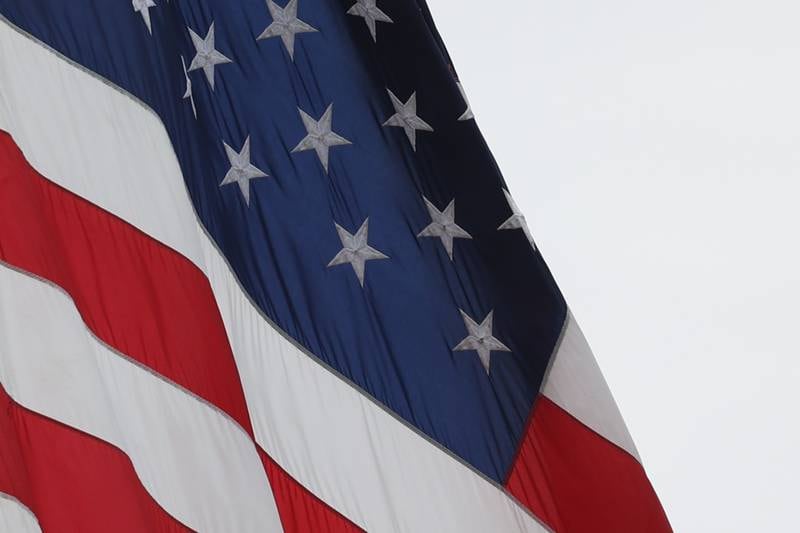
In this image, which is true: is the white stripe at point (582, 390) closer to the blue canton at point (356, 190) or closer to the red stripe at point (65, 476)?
the blue canton at point (356, 190)

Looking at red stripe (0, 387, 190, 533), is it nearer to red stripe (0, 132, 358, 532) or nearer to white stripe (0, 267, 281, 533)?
white stripe (0, 267, 281, 533)

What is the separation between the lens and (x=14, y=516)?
360 cm

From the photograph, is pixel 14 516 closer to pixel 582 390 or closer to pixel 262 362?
pixel 262 362

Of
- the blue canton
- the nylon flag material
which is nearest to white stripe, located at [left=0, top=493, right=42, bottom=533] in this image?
the nylon flag material

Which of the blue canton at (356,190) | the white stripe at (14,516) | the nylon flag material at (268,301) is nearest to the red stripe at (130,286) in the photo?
the nylon flag material at (268,301)

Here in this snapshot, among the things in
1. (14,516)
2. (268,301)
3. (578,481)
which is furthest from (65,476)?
(578,481)

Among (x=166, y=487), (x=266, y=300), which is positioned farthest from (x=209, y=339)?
(x=166, y=487)

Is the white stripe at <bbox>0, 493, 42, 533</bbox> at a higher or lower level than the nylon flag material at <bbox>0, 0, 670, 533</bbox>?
lower

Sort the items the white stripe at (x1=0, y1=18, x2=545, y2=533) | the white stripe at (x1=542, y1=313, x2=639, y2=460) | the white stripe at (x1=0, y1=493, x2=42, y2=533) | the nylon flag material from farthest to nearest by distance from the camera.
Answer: the white stripe at (x1=542, y1=313, x2=639, y2=460) < the white stripe at (x1=0, y1=18, x2=545, y2=533) < the nylon flag material < the white stripe at (x1=0, y1=493, x2=42, y2=533)

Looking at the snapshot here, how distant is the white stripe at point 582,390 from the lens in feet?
12.9

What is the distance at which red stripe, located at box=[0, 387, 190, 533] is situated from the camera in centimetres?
359

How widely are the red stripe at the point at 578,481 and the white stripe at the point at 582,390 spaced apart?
3 centimetres

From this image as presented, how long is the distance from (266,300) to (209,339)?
8.2 inches

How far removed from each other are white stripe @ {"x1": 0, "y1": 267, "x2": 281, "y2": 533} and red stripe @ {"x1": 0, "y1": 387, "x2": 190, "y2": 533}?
4cm
